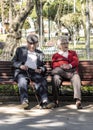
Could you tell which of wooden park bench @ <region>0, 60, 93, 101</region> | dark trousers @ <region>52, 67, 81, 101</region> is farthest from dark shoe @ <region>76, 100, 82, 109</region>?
wooden park bench @ <region>0, 60, 93, 101</region>

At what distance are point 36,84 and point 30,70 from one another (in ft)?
1.07

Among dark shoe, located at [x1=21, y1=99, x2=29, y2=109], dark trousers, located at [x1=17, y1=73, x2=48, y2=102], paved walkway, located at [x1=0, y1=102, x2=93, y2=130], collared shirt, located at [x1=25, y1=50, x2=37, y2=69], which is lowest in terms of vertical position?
paved walkway, located at [x1=0, y1=102, x2=93, y2=130]

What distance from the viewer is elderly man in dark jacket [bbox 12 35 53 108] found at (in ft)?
27.5

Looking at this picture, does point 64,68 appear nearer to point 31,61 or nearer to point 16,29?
point 31,61

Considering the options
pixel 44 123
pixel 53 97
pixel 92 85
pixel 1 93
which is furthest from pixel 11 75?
pixel 44 123

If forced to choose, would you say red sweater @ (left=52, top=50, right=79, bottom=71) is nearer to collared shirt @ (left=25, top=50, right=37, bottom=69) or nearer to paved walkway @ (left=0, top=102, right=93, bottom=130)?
collared shirt @ (left=25, top=50, right=37, bottom=69)

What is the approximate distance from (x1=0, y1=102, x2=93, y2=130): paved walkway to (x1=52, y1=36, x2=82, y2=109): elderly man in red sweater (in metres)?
0.35

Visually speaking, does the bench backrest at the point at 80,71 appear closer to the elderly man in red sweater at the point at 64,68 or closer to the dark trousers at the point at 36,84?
the elderly man in red sweater at the point at 64,68

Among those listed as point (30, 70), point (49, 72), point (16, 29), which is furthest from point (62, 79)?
point (16, 29)

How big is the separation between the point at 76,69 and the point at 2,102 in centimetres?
168

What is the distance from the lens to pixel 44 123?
7219 millimetres

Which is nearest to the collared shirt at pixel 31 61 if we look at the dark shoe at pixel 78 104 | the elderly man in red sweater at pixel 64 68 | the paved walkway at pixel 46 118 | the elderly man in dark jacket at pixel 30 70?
the elderly man in dark jacket at pixel 30 70

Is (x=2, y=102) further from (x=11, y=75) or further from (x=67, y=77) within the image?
(x=67, y=77)

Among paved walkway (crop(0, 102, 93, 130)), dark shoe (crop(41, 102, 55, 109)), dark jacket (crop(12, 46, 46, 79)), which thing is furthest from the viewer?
dark jacket (crop(12, 46, 46, 79))
